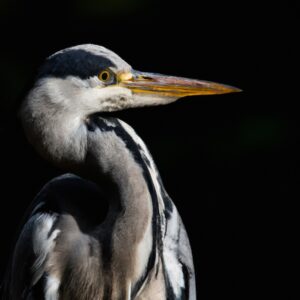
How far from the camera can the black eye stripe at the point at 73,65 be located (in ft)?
5.66

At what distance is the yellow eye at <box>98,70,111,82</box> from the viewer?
5.74 ft

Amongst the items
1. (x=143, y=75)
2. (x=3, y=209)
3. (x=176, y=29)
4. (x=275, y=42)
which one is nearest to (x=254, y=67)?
(x=275, y=42)

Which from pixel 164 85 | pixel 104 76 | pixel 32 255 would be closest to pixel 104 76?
pixel 104 76

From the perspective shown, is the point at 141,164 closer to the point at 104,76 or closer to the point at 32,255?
the point at 104,76

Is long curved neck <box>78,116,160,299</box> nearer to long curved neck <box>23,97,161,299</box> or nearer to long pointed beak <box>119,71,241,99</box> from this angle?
long curved neck <box>23,97,161,299</box>

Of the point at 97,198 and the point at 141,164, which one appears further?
the point at 97,198

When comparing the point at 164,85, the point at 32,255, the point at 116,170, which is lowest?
the point at 32,255

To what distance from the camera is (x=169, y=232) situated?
72.7 inches

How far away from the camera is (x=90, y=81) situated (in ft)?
5.71

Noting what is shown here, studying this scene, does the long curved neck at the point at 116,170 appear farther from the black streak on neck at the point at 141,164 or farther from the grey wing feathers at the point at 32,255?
the grey wing feathers at the point at 32,255

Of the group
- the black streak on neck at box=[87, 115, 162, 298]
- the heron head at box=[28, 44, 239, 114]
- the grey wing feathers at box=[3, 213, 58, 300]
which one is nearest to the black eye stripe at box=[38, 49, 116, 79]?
the heron head at box=[28, 44, 239, 114]

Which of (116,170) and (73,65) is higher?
(73,65)

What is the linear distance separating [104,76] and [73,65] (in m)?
0.07

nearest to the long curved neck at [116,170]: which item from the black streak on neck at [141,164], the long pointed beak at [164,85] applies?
the black streak on neck at [141,164]
